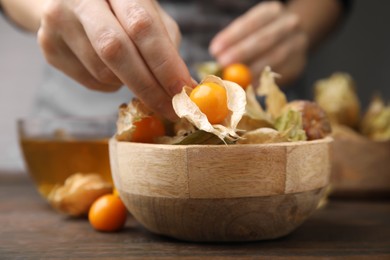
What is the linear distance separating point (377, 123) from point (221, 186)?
53 centimetres

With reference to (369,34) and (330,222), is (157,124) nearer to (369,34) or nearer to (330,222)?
(330,222)

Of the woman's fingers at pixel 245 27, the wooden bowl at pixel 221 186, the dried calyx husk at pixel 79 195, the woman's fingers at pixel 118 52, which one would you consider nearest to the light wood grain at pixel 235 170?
the wooden bowl at pixel 221 186

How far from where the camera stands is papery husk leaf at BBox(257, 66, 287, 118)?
2.39 feet

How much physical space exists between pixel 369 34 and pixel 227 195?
4.49 feet

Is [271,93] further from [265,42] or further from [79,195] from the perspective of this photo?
[265,42]

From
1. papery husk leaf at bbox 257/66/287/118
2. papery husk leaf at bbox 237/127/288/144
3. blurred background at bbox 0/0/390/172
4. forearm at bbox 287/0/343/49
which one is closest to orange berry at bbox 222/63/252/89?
papery husk leaf at bbox 257/66/287/118

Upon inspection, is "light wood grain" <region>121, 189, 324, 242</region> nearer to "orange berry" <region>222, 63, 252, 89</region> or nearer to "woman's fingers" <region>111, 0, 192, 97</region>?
"woman's fingers" <region>111, 0, 192, 97</region>

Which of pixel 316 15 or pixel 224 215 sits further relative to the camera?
pixel 316 15

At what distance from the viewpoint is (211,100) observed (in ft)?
1.90

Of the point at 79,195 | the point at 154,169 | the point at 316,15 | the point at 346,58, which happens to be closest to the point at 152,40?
the point at 154,169

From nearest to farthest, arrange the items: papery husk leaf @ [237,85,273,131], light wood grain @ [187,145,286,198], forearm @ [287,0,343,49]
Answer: light wood grain @ [187,145,286,198] → papery husk leaf @ [237,85,273,131] → forearm @ [287,0,343,49]

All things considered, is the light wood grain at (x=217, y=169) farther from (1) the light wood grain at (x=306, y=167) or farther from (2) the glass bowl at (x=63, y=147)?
(2) the glass bowl at (x=63, y=147)

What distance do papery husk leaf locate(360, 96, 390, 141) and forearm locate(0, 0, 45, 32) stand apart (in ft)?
1.95

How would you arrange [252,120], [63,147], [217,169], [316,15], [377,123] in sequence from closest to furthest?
[217,169] < [252,120] < [63,147] < [377,123] < [316,15]
